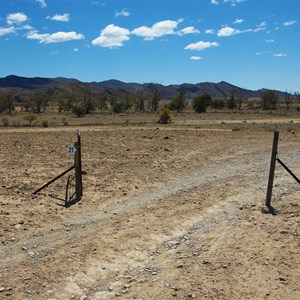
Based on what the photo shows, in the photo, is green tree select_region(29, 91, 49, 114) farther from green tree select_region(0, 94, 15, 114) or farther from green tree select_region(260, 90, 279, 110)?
green tree select_region(260, 90, 279, 110)

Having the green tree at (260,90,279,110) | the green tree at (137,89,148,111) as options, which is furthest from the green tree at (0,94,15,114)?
the green tree at (260,90,279,110)

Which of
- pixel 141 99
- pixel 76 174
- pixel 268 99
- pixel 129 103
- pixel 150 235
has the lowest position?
pixel 150 235

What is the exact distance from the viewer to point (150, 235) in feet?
23.2

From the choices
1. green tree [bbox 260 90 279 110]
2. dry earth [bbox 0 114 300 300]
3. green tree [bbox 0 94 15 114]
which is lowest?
dry earth [bbox 0 114 300 300]

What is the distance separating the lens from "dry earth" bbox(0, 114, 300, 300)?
17.7 ft

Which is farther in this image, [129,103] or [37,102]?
[129,103]

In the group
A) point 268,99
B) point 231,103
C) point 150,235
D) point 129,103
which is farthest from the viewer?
point 231,103

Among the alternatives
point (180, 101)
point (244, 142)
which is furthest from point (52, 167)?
point (180, 101)

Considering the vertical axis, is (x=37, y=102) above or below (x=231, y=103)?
below

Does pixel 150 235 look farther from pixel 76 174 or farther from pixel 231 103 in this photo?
pixel 231 103

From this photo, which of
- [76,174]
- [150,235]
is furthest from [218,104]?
[150,235]

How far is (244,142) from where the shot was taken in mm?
20234

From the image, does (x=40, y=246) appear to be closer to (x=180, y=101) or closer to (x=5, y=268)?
(x=5, y=268)

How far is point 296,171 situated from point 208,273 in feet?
24.7
